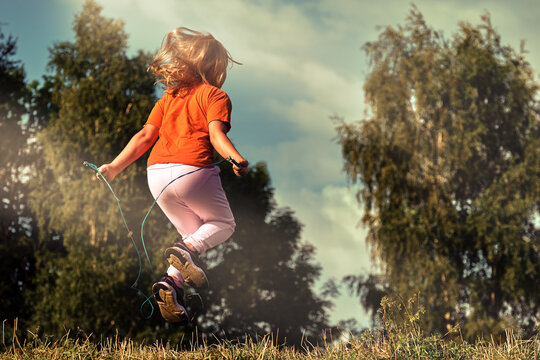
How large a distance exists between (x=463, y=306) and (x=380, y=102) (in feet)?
23.1

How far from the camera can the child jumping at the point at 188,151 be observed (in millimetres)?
3846

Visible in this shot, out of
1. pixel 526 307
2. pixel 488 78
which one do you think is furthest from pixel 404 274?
pixel 488 78

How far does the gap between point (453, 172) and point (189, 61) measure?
1658cm

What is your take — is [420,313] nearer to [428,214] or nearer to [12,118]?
[428,214]

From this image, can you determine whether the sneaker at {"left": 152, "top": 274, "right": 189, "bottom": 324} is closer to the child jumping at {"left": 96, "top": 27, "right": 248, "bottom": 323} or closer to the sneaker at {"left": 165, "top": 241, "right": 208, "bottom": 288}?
the child jumping at {"left": 96, "top": 27, "right": 248, "bottom": 323}

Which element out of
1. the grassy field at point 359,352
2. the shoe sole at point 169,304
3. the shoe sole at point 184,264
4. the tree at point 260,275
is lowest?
the grassy field at point 359,352

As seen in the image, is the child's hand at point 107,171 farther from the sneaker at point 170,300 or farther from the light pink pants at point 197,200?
the sneaker at point 170,300

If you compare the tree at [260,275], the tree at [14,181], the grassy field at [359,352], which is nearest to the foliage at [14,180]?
the tree at [14,181]

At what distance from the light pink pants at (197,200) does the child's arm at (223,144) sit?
22 cm

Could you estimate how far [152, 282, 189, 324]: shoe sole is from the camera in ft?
12.5

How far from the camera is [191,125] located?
4.05 metres

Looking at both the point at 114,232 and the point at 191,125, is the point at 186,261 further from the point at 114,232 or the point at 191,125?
the point at 114,232

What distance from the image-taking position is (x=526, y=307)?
18.6m

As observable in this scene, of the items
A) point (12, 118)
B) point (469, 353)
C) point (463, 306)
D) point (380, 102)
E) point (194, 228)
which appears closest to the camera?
point (194, 228)
